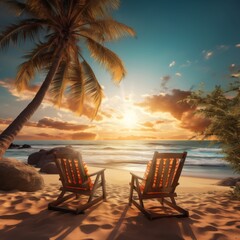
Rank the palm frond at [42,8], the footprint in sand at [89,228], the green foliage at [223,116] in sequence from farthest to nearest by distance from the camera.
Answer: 1. the palm frond at [42,8]
2. the green foliage at [223,116]
3. the footprint in sand at [89,228]

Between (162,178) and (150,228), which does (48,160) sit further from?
(150,228)

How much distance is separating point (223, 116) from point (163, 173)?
2084 millimetres

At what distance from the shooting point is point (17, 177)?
18.3ft

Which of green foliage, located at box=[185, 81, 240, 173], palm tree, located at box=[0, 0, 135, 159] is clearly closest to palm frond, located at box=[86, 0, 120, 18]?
palm tree, located at box=[0, 0, 135, 159]

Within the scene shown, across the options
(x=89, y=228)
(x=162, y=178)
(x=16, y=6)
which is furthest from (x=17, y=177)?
(x=16, y=6)

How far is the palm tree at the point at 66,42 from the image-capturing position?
859 cm

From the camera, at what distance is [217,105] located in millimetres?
5297

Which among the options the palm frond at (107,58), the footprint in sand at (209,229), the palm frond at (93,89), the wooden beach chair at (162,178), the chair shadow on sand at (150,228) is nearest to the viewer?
the chair shadow on sand at (150,228)

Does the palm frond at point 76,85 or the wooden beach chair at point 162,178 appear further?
the palm frond at point 76,85

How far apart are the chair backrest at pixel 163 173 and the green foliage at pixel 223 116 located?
1.65m

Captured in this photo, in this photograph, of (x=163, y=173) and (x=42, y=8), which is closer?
(x=163, y=173)

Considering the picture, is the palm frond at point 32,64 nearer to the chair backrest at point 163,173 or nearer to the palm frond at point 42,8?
the palm frond at point 42,8

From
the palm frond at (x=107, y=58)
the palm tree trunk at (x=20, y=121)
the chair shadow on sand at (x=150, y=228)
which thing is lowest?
the chair shadow on sand at (x=150, y=228)

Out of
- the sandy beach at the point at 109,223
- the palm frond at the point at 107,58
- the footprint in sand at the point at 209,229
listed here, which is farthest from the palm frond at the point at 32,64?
the footprint in sand at the point at 209,229
